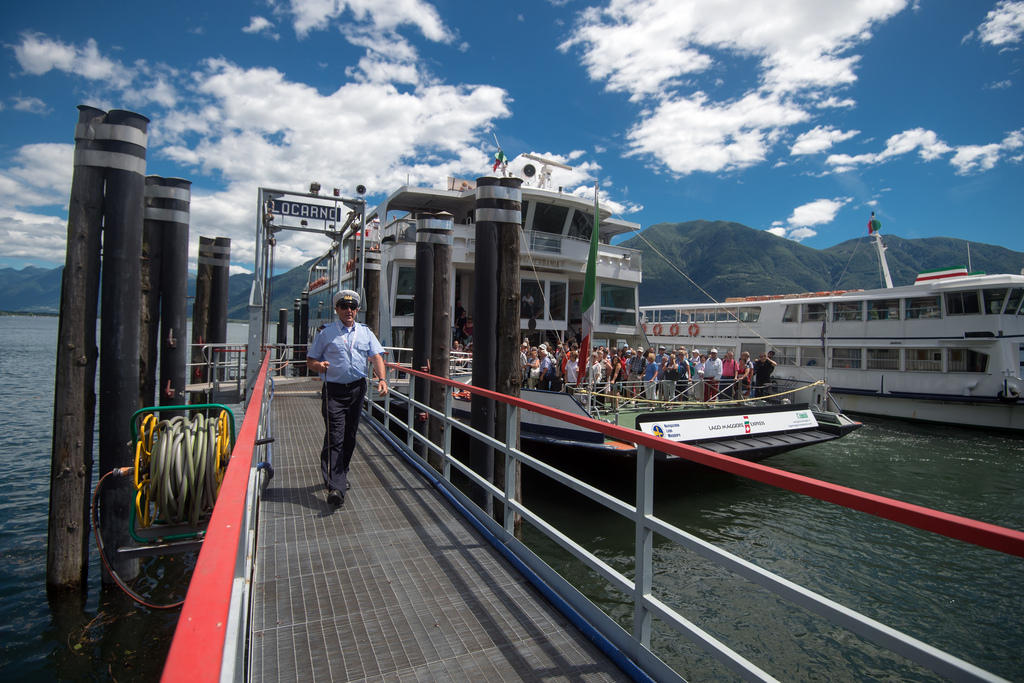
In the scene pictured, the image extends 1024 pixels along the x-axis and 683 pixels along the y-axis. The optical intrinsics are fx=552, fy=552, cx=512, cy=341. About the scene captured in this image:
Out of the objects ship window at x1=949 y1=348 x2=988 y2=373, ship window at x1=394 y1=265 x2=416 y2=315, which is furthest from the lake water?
ship window at x1=394 y1=265 x2=416 y2=315

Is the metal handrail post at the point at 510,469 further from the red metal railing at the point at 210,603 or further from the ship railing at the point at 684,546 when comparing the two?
the red metal railing at the point at 210,603

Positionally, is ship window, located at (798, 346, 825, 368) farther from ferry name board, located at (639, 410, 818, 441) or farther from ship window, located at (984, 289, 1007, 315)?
ferry name board, located at (639, 410, 818, 441)

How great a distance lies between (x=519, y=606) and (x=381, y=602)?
847 mm

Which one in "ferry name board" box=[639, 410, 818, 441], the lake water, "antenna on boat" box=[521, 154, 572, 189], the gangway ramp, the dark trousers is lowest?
the lake water

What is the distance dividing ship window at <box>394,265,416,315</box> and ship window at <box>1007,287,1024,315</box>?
66.0 feet

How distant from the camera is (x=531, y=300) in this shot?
19.6m

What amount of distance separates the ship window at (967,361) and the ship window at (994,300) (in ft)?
4.83

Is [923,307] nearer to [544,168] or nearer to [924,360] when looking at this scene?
[924,360]

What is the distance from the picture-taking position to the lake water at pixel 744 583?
17.0 feet

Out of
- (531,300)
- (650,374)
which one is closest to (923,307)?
(650,374)

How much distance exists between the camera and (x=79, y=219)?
18.4 feet

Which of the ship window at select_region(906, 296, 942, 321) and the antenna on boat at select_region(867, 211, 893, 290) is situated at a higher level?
the antenna on boat at select_region(867, 211, 893, 290)

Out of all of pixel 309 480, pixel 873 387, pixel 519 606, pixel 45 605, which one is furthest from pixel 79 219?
pixel 873 387

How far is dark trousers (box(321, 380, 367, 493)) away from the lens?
16.6 feet
